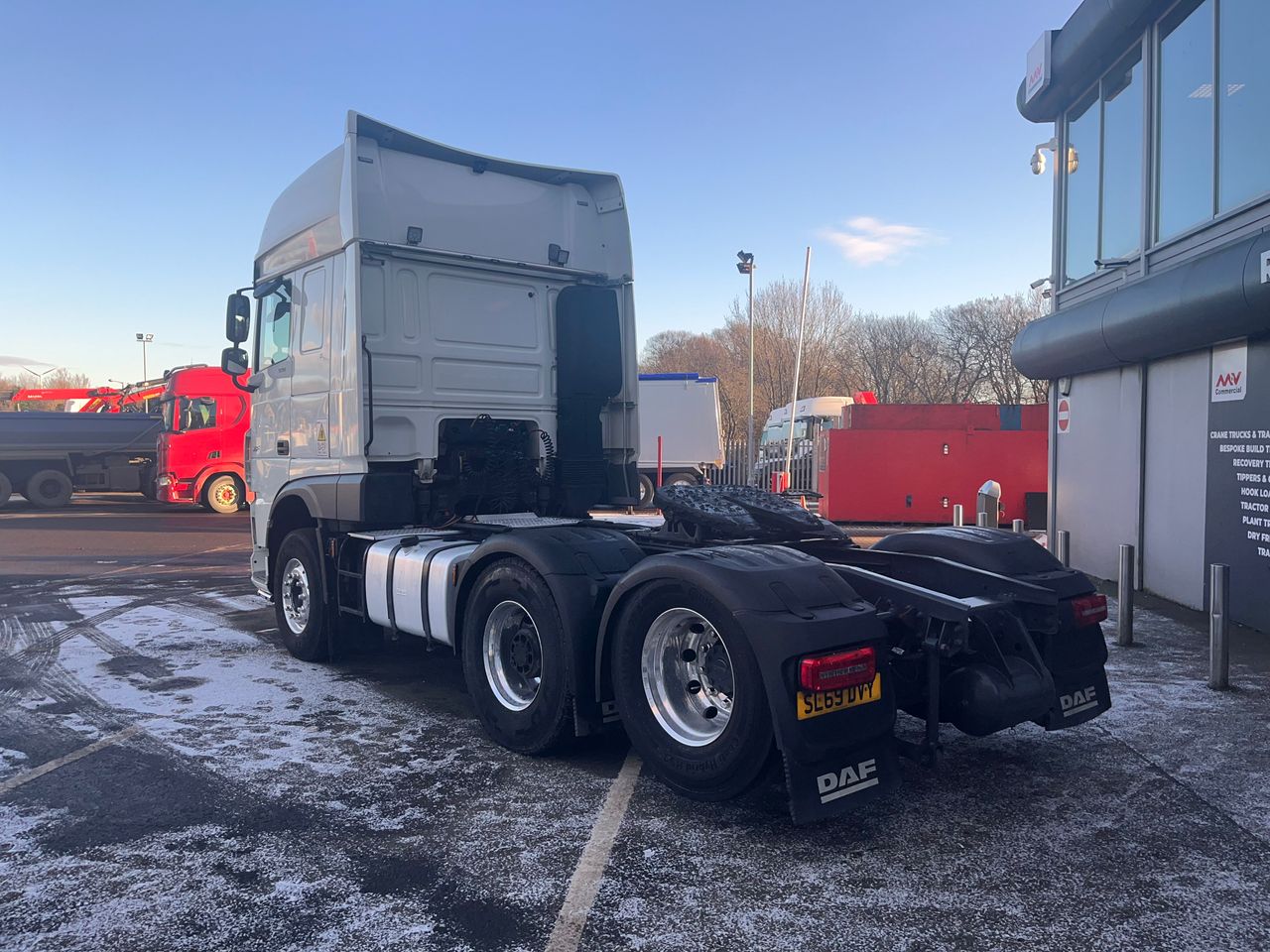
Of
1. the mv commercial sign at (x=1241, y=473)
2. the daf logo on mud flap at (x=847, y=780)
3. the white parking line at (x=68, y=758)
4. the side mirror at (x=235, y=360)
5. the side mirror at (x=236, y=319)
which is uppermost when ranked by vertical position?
the side mirror at (x=236, y=319)

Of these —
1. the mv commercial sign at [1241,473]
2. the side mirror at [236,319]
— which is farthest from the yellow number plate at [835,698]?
the side mirror at [236,319]

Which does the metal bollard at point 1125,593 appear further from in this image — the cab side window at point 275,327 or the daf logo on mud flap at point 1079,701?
the cab side window at point 275,327

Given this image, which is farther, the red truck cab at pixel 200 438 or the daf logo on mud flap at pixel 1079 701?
the red truck cab at pixel 200 438

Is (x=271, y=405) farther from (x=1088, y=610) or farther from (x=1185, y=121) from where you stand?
(x=1185, y=121)

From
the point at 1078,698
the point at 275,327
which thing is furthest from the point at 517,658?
the point at 275,327

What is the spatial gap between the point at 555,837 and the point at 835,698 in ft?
4.20

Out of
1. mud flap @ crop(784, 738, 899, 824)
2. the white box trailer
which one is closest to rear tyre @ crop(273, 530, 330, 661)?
mud flap @ crop(784, 738, 899, 824)

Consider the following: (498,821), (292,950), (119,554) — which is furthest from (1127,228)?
(119,554)

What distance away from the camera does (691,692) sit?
430 cm

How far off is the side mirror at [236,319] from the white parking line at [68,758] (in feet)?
12.3

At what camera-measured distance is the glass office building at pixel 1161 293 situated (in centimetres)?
824

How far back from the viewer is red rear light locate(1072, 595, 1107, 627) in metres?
4.87

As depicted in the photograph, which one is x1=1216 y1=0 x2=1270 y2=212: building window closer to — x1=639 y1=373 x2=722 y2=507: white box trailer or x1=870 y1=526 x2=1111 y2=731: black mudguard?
x1=870 y1=526 x2=1111 y2=731: black mudguard

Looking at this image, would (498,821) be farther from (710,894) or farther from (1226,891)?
(1226,891)
